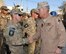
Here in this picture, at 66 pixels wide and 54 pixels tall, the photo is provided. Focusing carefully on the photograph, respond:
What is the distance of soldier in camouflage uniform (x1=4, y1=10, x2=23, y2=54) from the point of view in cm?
802

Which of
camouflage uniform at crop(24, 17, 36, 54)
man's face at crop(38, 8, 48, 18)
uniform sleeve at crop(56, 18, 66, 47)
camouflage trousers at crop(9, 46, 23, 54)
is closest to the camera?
uniform sleeve at crop(56, 18, 66, 47)

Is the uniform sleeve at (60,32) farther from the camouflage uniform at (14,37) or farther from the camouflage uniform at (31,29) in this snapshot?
the camouflage uniform at (31,29)

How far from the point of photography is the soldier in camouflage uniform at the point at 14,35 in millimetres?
8016

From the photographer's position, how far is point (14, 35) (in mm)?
8023

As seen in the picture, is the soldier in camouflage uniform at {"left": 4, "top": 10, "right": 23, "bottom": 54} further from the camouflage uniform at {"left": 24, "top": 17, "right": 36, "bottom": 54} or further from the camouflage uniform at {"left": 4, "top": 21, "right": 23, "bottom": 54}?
the camouflage uniform at {"left": 24, "top": 17, "right": 36, "bottom": 54}

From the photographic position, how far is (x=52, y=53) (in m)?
6.82

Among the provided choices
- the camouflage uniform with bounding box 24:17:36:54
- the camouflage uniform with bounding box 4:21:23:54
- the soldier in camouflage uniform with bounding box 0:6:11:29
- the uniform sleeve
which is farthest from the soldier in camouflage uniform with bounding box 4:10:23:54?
the soldier in camouflage uniform with bounding box 0:6:11:29

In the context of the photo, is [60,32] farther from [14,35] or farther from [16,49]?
[16,49]

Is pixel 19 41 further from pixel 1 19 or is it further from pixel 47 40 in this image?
pixel 1 19

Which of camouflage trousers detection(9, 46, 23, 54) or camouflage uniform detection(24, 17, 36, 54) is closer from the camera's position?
camouflage trousers detection(9, 46, 23, 54)

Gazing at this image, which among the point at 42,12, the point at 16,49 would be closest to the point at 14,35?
the point at 16,49

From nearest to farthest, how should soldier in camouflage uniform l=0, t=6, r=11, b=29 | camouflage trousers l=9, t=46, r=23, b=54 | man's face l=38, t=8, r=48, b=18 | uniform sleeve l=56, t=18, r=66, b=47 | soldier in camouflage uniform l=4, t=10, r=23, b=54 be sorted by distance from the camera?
uniform sleeve l=56, t=18, r=66, b=47 → man's face l=38, t=8, r=48, b=18 → soldier in camouflage uniform l=4, t=10, r=23, b=54 → camouflage trousers l=9, t=46, r=23, b=54 → soldier in camouflage uniform l=0, t=6, r=11, b=29

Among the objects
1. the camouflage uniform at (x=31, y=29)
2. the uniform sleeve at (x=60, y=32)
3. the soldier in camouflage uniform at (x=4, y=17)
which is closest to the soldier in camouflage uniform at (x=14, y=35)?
the camouflage uniform at (x=31, y=29)

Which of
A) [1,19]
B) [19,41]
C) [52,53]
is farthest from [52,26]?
[1,19]
